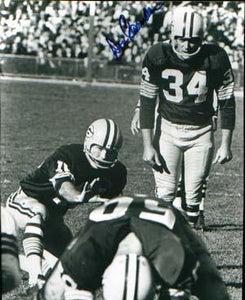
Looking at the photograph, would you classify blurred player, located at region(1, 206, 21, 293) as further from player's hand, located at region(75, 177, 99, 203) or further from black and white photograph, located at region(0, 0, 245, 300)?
player's hand, located at region(75, 177, 99, 203)

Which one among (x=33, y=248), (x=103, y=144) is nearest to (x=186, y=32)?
(x=103, y=144)

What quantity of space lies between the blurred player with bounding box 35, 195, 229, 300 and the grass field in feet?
2.75

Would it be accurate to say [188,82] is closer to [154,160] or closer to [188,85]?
[188,85]

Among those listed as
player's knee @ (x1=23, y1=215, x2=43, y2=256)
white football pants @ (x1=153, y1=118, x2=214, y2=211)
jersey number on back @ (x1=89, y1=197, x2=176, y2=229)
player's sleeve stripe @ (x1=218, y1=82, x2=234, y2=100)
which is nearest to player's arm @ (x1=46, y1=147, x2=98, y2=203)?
player's knee @ (x1=23, y1=215, x2=43, y2=256)

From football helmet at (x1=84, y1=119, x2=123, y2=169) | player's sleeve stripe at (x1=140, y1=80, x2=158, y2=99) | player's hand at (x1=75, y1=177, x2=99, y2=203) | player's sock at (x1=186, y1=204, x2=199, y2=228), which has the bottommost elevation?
player's sock at (x1=186, y1=204, x2=199, y2=228)

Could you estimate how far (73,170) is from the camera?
2.99 metres

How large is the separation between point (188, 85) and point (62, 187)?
76 cm

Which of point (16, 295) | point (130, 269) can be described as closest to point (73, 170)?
point (16, 295)

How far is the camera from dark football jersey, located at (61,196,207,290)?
229 cm

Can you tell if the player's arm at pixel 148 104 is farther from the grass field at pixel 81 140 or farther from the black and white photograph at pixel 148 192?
the grass field at pixel 81 140

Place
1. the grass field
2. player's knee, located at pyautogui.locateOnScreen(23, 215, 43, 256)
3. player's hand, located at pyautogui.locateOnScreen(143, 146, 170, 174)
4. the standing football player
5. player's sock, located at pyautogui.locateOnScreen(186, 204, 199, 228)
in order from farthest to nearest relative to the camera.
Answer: the grass field, player's sock, located at pyautogui.locateOnScreen(186, 204, 199, 228), player's hand, located at pyautogui.locateOnScreen(143, 146, 170, 174), the standing football player, player's knee, located at pyautogui.locateOnScreen(23, 215, 43, 256)

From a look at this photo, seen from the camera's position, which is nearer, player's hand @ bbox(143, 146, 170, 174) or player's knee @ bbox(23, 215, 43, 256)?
player's knee @ bbox(23, 215, 43, 256)

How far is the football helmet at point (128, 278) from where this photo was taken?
2.31m

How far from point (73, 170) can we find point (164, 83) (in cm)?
62
